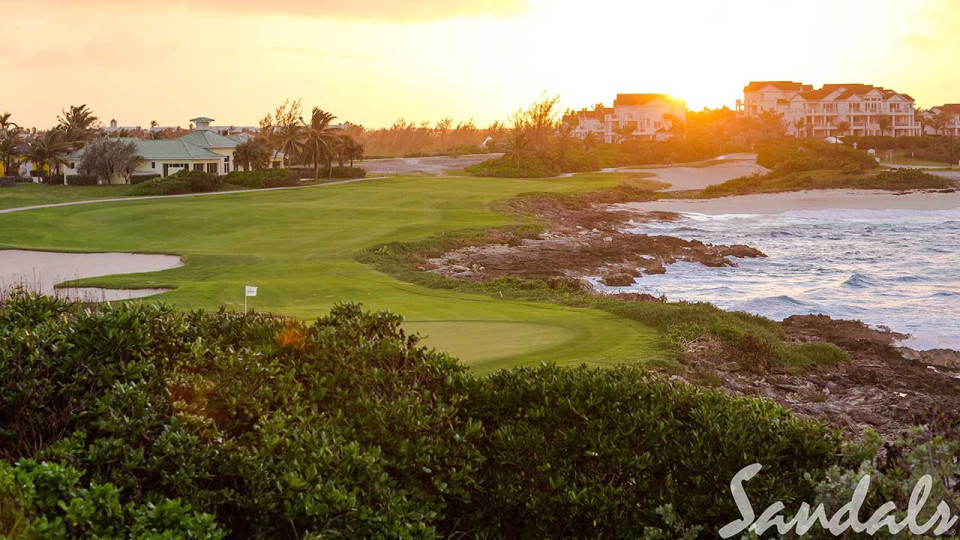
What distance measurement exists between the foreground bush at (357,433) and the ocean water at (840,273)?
15579 millimetres

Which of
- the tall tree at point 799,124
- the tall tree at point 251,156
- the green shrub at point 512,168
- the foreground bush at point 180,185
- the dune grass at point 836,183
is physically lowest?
the dune grass at point 836,183

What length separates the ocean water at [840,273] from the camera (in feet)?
82.5

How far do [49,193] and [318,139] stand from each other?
2104cm

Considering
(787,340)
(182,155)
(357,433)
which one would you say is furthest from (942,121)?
(357,433)

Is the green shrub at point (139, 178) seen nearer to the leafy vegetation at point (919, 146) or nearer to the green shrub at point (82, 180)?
the green shrub at point (82, 180)

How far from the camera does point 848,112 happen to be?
136m

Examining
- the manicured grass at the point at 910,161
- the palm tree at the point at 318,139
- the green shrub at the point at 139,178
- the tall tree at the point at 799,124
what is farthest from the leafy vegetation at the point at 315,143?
the tall tree at the point at 799,124

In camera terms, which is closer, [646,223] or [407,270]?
[407,270]

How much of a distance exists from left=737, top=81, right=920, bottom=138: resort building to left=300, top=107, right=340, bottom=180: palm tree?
86.2 m

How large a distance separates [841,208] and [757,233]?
650 inches

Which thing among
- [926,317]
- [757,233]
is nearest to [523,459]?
[926,317]

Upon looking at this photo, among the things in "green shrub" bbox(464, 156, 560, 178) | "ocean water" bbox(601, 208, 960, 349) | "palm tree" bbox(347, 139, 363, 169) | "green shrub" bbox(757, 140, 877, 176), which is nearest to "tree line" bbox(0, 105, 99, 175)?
"palm tree" bbox(347, 139, 363, 169)

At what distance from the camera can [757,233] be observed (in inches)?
1897

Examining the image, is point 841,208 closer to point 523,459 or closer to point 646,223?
point 646,223
